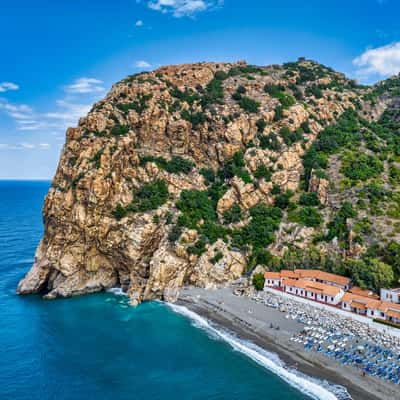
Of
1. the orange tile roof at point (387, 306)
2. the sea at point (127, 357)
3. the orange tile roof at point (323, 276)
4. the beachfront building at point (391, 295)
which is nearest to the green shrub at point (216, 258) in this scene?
the sea at point (127, 357)

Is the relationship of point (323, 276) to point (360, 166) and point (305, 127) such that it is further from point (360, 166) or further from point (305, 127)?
point (305, 127)

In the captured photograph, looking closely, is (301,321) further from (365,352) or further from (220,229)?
(220,229)

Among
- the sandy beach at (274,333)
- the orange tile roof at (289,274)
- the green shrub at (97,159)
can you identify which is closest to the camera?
the sandy beach at (274,333)

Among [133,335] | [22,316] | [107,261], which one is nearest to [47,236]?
[107,261]

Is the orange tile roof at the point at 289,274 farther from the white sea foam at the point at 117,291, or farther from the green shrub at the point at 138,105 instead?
the green shrub at the point at 138,105

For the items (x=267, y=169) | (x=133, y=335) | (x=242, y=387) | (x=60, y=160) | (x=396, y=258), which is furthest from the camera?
(x=267, y=169)

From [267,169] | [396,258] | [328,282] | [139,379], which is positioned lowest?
[139,379]
